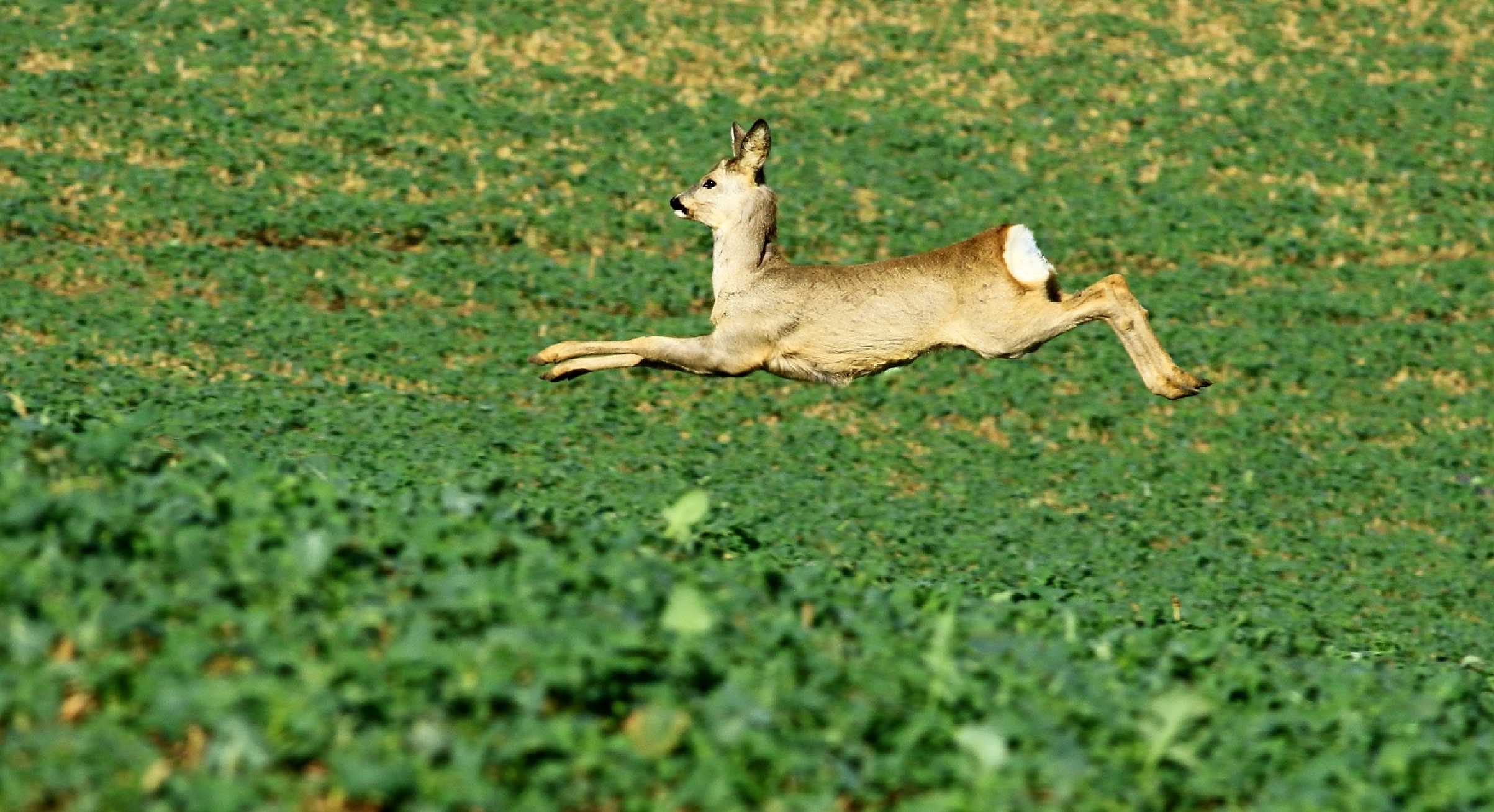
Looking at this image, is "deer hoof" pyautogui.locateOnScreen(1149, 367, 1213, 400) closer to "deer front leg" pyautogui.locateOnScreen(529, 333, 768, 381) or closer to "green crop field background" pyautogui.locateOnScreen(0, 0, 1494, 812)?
"green crop field background" pyautogui.locateOnScreen(0, 0, 1494, 812)

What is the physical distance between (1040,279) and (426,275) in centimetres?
1194

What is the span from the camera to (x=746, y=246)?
1168cm

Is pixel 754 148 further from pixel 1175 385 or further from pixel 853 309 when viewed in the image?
pixel 1175 385

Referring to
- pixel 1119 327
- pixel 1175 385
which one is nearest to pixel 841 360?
pixel 1119 327

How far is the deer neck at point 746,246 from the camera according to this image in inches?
458

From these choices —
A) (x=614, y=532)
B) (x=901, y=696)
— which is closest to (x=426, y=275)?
(x=614, y=532)

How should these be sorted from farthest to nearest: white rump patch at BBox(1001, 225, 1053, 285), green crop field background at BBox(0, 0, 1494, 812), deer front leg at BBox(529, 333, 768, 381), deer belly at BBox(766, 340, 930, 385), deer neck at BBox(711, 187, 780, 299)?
1. deer neck at BBox(711, 187, 780, 299)
2. deer front leg at BBox(529, 333, 768, 381)
3. deer belly at BBox(766, 340, 930, 385)
4. white rump patch at BBox(1001, 225, 1053, 285)
5. green crop field background at BBox(0, 0, 1494, 812)

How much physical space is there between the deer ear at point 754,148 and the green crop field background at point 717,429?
234 cm

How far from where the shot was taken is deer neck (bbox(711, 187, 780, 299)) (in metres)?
11.6

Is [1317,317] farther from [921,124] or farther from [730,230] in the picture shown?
[730,230]

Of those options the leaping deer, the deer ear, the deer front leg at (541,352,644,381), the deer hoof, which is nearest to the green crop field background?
the deer front leg at (541,352,644,381)

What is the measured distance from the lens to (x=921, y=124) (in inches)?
1070

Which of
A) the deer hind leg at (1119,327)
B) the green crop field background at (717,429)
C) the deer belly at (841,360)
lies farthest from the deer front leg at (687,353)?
the deer hind leg at (1119,327)

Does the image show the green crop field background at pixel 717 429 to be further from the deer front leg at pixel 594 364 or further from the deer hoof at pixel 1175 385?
the deer hoof at pixel 1175 385
